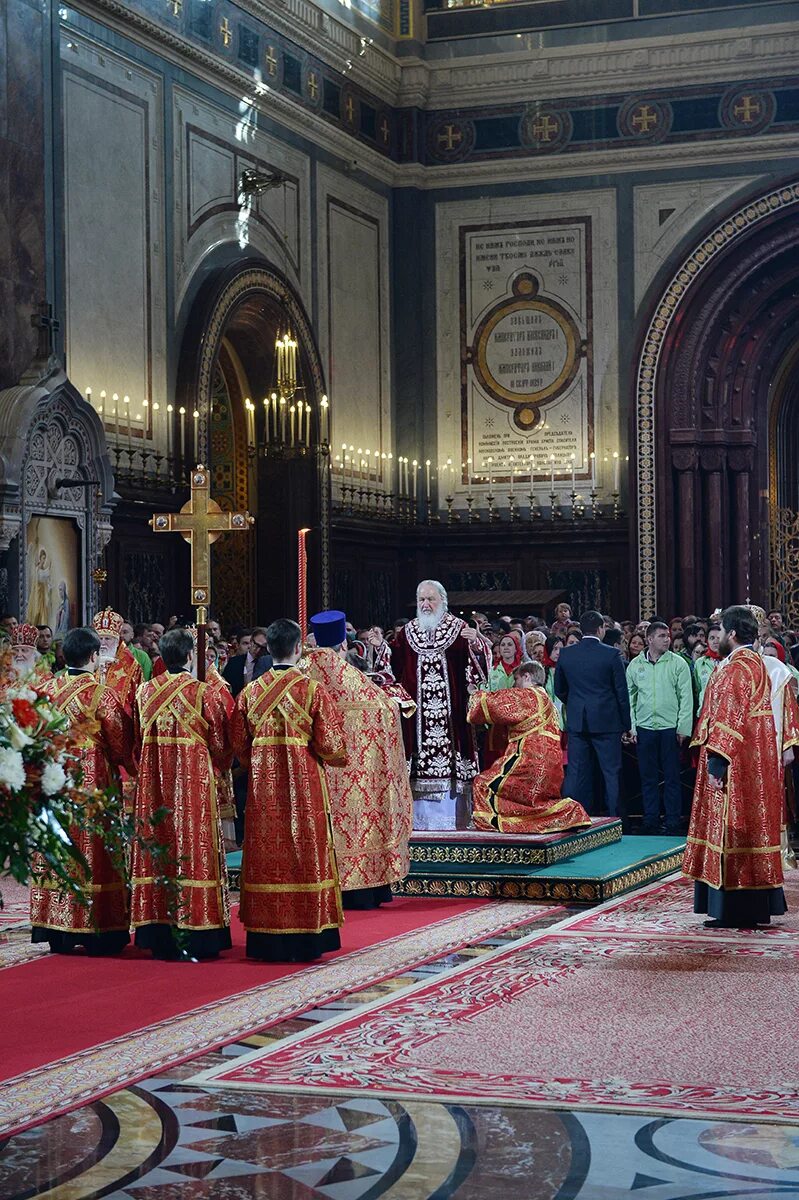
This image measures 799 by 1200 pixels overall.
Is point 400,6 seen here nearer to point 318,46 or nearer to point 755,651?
point 318,46

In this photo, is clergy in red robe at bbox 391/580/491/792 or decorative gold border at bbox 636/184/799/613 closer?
clergy in red robe at bbox 391/580/491/792

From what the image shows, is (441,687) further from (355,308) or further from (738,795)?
(355,308)

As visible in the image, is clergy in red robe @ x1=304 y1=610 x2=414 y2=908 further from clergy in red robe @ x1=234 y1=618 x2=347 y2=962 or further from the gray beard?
the gray beard

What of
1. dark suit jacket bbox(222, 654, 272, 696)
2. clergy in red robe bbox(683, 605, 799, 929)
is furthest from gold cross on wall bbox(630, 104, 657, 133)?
clergy in red robe bbox(683, 605, 799, 929)

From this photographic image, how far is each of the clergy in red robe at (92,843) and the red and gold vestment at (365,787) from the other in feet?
4.80

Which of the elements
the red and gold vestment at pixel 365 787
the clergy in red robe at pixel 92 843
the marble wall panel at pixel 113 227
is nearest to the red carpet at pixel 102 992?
the clergy in red robe at pixel 92 843

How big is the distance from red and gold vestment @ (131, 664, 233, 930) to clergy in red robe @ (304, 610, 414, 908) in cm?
130

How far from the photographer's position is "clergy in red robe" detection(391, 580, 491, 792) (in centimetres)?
1234

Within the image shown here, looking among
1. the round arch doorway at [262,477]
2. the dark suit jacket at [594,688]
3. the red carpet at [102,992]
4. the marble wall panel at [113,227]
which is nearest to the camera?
the red carpet at [102,992]

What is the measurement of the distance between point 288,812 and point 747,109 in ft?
51.7

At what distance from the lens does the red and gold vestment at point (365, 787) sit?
33.1 ft

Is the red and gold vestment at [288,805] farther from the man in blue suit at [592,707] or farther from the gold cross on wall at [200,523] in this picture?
the man in blue suit at [592,707]

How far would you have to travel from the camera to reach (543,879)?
1036cm

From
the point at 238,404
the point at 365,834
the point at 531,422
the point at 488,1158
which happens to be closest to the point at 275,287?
the point at 238,404
